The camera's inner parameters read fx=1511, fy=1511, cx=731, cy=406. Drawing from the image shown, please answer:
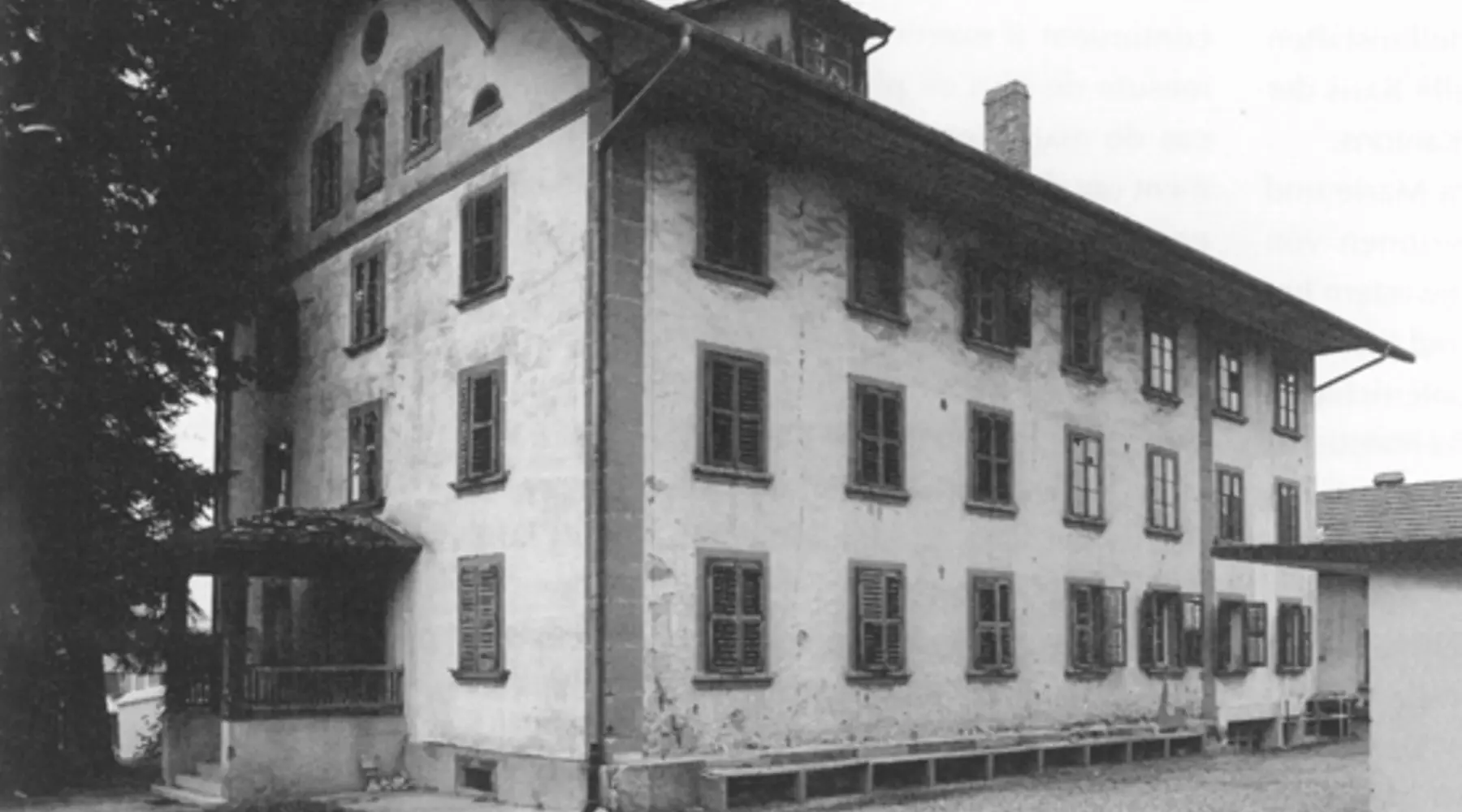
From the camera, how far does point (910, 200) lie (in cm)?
2083

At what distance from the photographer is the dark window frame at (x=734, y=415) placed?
696 inches

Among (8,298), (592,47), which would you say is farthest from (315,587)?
(592,47)

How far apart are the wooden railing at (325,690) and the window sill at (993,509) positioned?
8.20 metres

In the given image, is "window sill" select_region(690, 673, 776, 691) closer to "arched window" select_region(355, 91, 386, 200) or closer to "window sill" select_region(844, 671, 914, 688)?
"window sill" select_region(844, 671, 914, 688)

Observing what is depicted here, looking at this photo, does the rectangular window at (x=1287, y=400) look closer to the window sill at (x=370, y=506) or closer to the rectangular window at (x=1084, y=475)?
the rectangular window at (x=1084, y=475)

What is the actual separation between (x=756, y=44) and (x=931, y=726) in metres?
10.0

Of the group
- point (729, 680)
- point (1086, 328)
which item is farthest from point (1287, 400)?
point (729, 680)

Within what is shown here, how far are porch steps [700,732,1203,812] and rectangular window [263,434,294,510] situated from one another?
10055 millimetres

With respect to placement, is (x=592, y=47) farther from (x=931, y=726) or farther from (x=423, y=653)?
(x=931, y=726)

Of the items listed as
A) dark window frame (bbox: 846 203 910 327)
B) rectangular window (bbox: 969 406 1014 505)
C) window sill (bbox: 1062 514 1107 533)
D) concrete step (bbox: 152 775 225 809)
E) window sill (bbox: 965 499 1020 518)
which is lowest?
concrete step (bbox: 152 775 225 809)

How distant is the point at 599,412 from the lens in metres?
16.6

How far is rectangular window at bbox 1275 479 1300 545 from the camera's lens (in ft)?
96.6

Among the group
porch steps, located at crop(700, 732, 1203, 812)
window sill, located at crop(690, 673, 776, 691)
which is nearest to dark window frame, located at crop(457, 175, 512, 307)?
window sill, located at crop(690, 673, 776, 691)

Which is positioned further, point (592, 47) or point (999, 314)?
point (999, 314)
